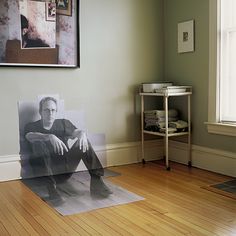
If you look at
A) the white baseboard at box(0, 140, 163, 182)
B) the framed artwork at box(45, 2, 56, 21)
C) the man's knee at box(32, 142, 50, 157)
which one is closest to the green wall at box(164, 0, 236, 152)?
the white baseboard at box(0, 140, 163, 182)

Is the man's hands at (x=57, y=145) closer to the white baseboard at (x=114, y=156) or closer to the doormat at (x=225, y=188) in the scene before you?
the white baseboard at (x=114, y=156)

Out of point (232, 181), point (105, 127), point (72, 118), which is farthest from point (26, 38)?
point (232, 181)

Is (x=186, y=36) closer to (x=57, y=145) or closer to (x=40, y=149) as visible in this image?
(x=57, y=145)

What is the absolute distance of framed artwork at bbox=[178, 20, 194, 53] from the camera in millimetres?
3627

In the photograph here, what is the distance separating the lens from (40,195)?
9.11 ft

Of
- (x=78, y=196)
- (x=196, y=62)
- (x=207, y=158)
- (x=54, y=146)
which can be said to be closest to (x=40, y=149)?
(x=54, y=146)

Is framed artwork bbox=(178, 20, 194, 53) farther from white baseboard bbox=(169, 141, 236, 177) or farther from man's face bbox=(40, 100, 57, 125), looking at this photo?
man's face bbox=(40, 100, 57, 125)

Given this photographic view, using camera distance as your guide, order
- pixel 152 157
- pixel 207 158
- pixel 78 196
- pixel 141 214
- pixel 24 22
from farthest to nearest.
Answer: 1. pixel 152 157
2. pixel 207 158
3. pixel 24 22
4. pixel 78 196
5. pixel 141 214

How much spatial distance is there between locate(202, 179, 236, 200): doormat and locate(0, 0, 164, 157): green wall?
1.18 metres

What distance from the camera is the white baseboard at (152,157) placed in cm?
322

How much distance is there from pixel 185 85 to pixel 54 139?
148cm

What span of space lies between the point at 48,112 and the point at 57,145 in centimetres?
33

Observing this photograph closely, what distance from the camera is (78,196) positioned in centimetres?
274

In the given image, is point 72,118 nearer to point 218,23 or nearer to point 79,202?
point 79,202
